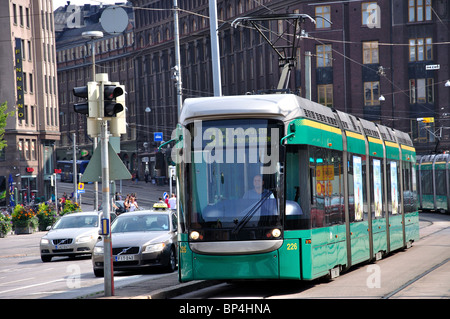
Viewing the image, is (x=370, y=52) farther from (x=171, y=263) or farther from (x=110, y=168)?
(x=110, y=168)

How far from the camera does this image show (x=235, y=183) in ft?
45.8

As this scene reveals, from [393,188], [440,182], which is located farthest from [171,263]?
[440,182]

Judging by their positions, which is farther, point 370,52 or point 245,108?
point 370,52

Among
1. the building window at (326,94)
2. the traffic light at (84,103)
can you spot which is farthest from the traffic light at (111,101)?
the building window at (326,94)

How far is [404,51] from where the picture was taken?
72125 mm

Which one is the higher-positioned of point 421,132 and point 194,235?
point 421,132

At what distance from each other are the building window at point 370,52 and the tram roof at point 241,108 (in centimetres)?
6003

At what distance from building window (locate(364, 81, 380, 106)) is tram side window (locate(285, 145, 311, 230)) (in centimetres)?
5979

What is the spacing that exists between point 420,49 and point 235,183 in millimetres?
59971

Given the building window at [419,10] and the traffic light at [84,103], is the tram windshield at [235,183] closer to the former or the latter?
the traffic light at [84,103]

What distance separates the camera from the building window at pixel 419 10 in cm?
7100

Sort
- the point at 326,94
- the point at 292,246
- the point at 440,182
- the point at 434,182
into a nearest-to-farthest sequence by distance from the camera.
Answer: the point at 292,246 < the point at 440,182 < the point at 434,182 < the point at 326,94
